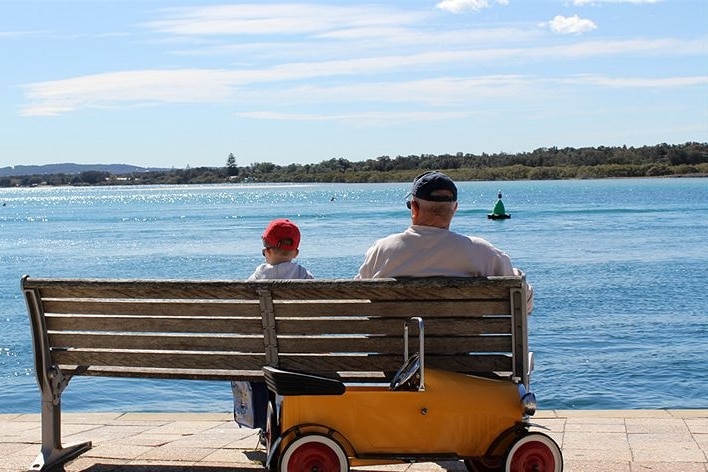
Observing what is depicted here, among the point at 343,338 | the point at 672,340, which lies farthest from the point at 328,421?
the point at 672,340

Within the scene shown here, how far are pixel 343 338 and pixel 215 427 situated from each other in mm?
1761

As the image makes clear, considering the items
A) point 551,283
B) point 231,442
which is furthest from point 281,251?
point 551,283

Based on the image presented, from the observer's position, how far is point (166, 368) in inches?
203

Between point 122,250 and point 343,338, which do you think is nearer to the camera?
point 343,338

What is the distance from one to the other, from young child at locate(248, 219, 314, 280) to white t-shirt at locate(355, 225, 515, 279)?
0.92 metres

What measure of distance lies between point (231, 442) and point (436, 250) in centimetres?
170

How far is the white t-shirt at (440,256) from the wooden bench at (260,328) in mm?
177

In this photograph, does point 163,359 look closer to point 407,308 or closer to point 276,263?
point 276,263

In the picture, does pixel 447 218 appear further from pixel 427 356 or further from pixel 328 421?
pixel 328 421

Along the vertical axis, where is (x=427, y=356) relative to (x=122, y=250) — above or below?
above

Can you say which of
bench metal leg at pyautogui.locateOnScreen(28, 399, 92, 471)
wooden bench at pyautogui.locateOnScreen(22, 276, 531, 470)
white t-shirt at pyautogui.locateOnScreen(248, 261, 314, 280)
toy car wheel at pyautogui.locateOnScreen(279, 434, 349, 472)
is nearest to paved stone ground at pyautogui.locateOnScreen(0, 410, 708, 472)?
bench metal leg at pyautogui.locateOnScreen(28, 399, 92, 471)

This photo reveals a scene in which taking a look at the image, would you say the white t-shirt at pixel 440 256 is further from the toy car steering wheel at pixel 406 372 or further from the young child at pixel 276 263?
the young child at pixel 276 263

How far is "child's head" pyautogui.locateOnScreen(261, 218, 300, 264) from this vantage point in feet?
18.8

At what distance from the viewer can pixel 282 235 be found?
5.73m
